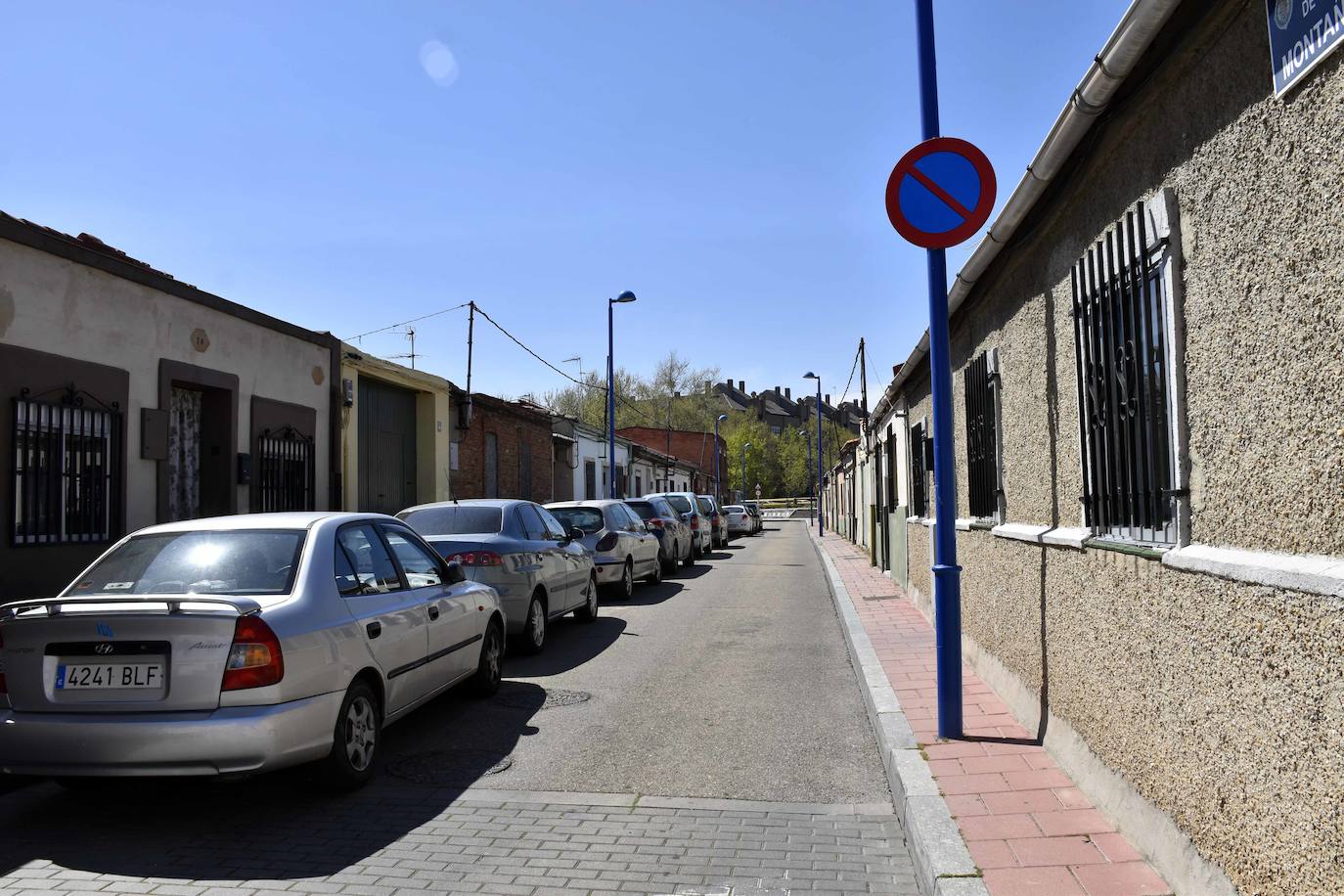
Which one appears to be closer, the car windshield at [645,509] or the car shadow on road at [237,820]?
the car shadow on road at [237,820]

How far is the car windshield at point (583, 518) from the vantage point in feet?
48.8

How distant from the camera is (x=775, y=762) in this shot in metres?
5.93

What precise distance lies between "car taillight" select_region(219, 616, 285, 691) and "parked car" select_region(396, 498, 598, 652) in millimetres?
4402

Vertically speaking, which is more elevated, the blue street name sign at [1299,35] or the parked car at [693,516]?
the blue street name sign at [1299,35]

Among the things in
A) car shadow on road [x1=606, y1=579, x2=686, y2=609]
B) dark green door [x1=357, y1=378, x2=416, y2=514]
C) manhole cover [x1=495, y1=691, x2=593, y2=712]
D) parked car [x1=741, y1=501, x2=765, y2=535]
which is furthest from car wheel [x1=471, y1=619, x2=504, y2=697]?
parked car [x1=741, y1=501, x2=765, y2=535]

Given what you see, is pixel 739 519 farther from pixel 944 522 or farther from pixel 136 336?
pixel 944 522

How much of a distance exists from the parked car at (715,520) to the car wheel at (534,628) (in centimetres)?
1898

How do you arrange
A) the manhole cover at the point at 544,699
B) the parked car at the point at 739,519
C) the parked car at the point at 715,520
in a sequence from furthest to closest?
the parked car at the point at 739,519
the parked car at the point at 715,520
the manhole cover at the point at 544,699

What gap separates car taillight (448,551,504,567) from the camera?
9438mm

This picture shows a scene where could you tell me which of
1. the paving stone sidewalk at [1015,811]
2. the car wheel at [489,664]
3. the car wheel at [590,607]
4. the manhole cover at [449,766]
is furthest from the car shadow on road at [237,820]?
the car wheel at [590,607]

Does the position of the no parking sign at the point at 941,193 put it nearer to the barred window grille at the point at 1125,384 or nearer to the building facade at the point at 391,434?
the barred window grille at the point at 1125,384

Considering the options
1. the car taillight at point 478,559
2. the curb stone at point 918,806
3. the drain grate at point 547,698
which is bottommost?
the drain grate at point 547,698

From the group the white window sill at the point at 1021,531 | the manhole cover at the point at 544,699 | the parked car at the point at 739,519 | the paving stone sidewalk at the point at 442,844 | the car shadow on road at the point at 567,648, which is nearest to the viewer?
the paving stone sidewalk at the point at 442,844

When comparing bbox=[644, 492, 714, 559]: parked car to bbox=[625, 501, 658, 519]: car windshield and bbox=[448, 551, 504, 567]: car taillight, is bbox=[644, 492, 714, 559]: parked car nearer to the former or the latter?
bbox=[625, 501, 658, 519]: car windshield
